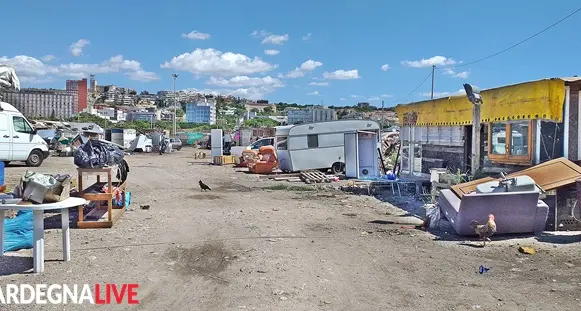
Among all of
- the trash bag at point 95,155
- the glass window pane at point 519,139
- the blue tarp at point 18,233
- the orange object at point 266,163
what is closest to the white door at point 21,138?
the orange object at point 266,163

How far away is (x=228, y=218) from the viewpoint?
1022cm

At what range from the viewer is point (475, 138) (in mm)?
12391

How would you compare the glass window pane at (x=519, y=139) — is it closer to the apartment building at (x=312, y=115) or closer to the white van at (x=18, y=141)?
the apartment building at (x=312, y=115)

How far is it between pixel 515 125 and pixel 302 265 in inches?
280

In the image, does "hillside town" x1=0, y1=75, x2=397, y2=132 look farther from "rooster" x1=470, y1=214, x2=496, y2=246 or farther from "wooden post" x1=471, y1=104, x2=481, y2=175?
"rooster" x1=470, y1=214, x2=496, y2=246

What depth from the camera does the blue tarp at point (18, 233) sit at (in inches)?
268

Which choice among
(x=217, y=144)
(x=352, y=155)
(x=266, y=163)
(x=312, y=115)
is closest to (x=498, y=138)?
(x=352, y=155)

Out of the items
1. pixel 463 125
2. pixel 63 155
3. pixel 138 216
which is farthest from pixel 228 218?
pixel 63 155

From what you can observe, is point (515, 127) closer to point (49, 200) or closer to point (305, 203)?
point (305, 203)

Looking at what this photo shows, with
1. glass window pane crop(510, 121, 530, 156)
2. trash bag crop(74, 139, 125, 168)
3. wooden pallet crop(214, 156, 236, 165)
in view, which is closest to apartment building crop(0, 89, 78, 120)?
wooden pallet crop(214, 156, 236, 165)

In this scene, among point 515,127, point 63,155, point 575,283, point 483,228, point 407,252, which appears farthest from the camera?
point 63,155

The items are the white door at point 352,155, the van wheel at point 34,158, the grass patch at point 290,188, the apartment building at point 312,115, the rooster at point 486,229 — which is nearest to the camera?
the rooster at point 486,229

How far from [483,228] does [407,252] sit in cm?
150

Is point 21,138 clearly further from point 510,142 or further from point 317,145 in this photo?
point 510,142
